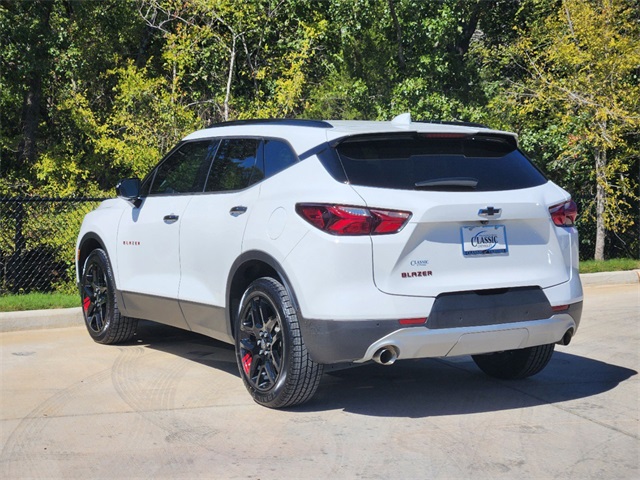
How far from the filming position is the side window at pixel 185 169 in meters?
7.44

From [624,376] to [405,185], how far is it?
8.78 feet

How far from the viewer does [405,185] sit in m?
5.93

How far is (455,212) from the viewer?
5.89 m

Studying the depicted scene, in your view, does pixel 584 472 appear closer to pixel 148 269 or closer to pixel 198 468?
pixel 198 468

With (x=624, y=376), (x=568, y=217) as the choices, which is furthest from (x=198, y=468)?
(x=624, y=376)

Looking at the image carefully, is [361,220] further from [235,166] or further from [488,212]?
[235,166]

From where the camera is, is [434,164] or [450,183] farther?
[434,164]

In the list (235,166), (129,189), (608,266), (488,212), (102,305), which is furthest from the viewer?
(608,266)

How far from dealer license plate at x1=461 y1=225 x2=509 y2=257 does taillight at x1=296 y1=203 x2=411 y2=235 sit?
444 mm

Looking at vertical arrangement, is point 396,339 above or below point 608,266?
above

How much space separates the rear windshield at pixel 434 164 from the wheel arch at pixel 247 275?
30.2 inches

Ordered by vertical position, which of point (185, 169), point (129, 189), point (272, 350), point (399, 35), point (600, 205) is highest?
point (399, 35)

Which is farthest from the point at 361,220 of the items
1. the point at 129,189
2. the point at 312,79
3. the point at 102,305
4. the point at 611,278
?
the point at 312,79

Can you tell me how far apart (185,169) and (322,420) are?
257 centimetres
